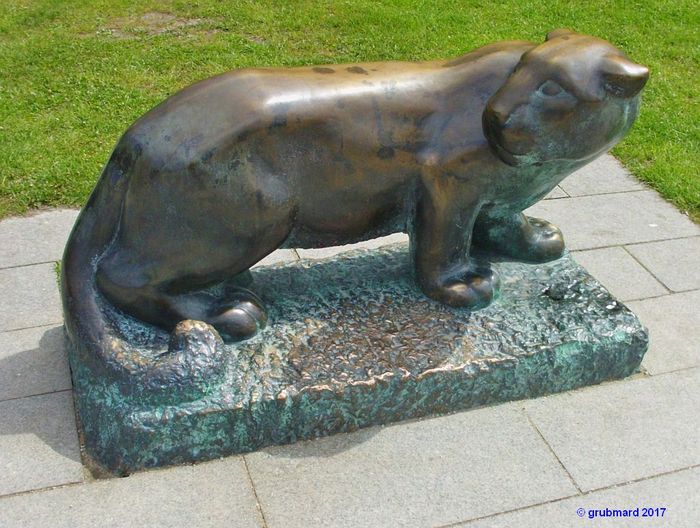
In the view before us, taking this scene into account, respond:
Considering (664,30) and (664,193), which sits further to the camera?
(664,30)

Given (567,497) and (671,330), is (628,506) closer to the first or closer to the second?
(567,497)

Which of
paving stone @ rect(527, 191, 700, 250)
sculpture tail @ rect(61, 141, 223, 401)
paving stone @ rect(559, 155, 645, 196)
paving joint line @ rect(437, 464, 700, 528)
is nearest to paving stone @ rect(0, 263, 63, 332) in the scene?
sculpture tail @ rect(61, 141, 223, 401)

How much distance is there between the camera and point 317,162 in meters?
3.08

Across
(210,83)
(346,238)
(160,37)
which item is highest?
(210,83)

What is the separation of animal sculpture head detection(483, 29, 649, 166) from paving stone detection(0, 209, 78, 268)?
8.51ft

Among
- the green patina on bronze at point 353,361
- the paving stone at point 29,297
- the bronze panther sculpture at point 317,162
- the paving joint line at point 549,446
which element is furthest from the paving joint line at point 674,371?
the paving stone at point 29,297

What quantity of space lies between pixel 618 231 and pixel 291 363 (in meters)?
2.48

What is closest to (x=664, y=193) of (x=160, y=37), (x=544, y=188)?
(x=544, y=188)

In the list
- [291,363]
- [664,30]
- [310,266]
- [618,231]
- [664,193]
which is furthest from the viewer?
[664,30]

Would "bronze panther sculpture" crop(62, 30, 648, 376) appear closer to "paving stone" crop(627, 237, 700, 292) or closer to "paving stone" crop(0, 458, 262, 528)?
"paving stone" crop(0, 458, 262, 528)

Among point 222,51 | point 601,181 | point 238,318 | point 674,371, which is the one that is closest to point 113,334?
point 238,318

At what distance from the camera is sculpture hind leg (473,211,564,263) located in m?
3.75

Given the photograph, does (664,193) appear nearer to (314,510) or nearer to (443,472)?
(443,472)

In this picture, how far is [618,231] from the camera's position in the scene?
4910 mm
